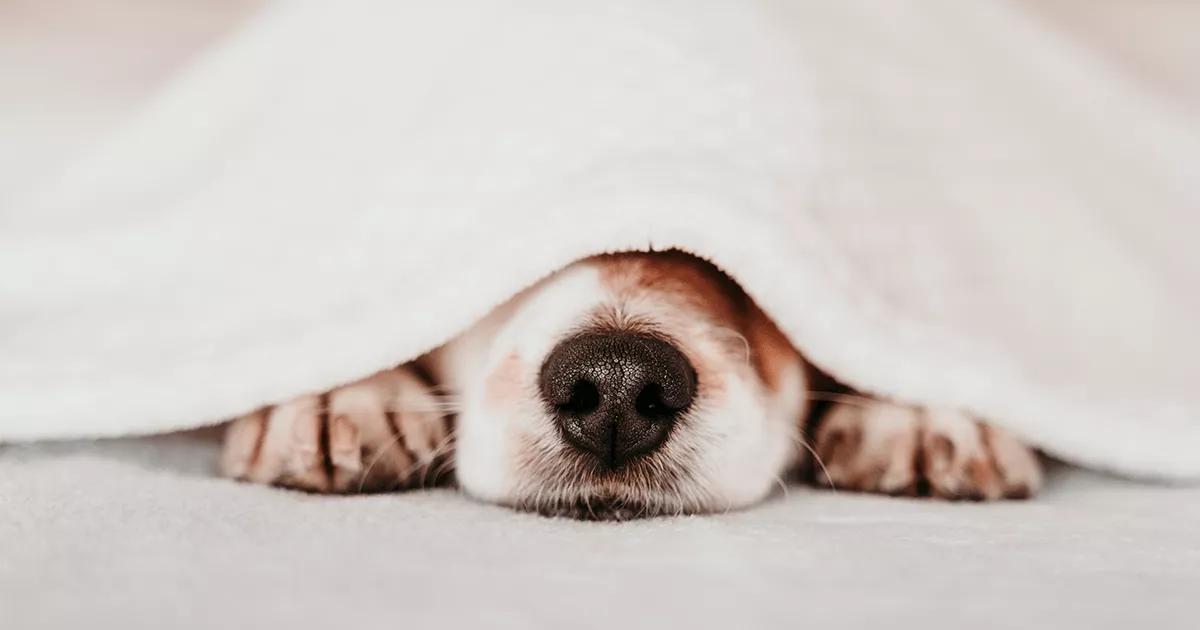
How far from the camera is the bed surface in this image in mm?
515

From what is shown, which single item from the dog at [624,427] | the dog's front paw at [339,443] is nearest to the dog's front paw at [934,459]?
the dog at [624,427]

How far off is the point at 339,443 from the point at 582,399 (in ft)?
0.69

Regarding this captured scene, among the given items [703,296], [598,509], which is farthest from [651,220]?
[598,509]

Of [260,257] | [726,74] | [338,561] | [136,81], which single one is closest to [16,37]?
[136,81]

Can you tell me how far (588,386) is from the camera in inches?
30.7

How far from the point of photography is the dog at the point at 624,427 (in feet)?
2.63

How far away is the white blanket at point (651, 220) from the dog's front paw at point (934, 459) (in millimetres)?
27

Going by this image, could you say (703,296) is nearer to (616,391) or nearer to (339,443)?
(616,391)

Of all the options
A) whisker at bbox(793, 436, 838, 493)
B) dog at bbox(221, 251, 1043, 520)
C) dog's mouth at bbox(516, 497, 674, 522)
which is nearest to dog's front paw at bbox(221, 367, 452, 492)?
dog at bbox(221, 251, 1043, 520)

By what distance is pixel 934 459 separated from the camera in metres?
0.87

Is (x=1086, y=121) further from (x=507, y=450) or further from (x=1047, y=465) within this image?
(x=507, y=450)

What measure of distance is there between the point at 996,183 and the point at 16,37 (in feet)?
5.13

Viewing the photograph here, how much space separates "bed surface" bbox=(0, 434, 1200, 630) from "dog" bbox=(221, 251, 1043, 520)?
0.04 meters

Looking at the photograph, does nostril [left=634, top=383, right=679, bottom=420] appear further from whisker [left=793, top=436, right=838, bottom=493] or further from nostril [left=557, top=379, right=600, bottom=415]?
whisker [left=793, top=436, right=838, bottom=493]
